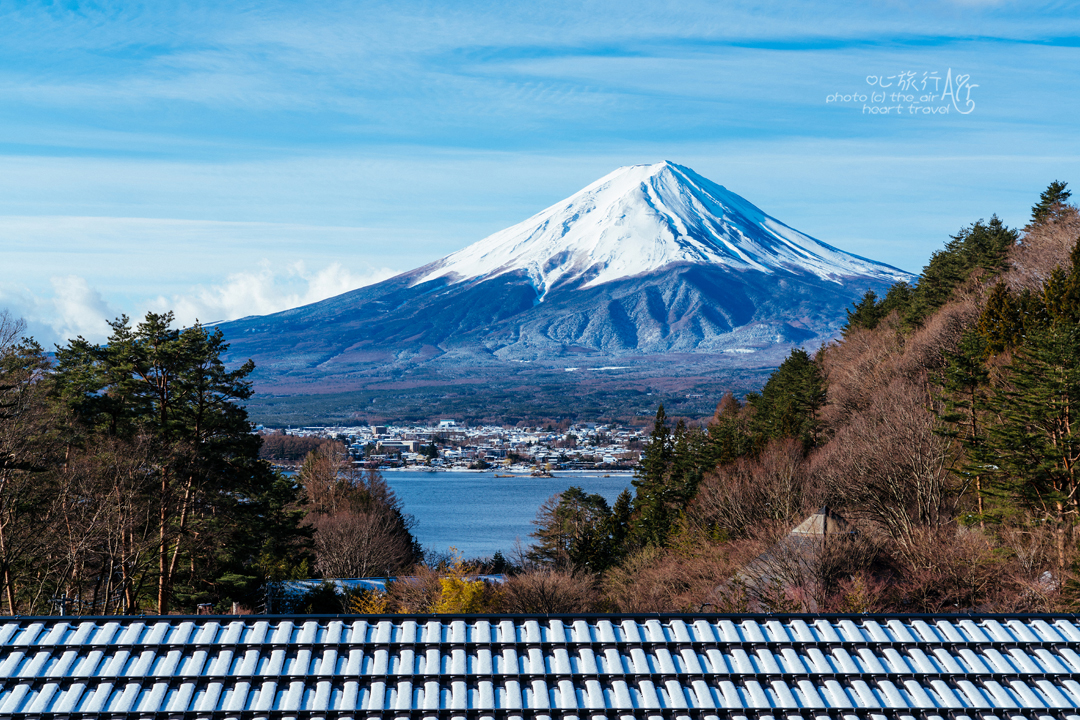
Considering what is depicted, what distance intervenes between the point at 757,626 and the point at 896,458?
28252mm

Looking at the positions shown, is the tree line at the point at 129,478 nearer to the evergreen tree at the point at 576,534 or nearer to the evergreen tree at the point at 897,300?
the evergreen tree at the point at 576,534

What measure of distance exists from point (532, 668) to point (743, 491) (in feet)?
119

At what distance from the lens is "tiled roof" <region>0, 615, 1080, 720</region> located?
701cm

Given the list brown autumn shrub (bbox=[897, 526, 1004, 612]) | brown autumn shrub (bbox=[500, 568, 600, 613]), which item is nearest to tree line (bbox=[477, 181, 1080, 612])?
brown autumn shrub (bbox=[897, 526, 1004, 612])

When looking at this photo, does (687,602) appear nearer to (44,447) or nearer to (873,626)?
(44,447)

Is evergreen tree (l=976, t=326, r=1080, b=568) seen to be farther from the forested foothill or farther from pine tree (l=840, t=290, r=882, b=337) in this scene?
pine tree (l=840, t=290, r=882, b=337)

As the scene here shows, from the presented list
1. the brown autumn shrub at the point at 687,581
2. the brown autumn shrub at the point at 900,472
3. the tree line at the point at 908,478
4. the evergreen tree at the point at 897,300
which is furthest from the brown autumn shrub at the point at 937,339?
the brown autumn shrub at the point at 687,581

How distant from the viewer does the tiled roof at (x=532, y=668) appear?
7012 millimetres

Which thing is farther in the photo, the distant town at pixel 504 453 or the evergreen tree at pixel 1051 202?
the distant town at pixel 504 453

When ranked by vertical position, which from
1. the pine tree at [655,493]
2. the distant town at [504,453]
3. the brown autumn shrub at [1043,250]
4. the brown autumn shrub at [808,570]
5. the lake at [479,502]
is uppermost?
the brown autumn shrub at [1043,250]

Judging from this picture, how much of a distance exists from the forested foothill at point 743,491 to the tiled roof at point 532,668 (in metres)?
8.66

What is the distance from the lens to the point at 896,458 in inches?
1341

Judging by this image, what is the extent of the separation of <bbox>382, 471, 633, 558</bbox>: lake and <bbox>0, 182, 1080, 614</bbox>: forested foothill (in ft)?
95.5

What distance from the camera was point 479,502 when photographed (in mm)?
114750
